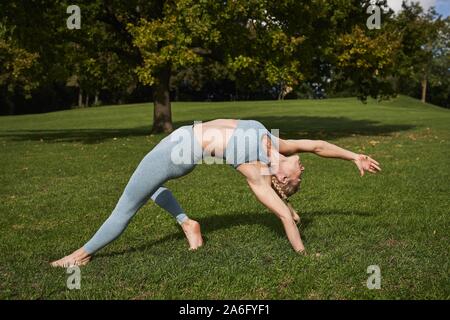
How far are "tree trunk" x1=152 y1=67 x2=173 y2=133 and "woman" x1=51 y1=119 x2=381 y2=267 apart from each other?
69.4 feet

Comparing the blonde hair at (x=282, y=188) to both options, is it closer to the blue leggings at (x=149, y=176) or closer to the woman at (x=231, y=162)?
the woman at (x=231, y=162)

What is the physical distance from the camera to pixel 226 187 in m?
11.4

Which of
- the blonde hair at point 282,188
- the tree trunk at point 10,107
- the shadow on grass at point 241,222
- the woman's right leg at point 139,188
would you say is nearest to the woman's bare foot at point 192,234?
the shadow on grass at point 241,222

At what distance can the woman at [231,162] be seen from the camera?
581 centimetres

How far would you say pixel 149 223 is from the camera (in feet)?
27.0

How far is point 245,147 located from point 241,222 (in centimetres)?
254

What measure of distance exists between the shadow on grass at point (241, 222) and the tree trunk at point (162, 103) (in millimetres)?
18890

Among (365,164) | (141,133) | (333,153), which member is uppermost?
(333,153)

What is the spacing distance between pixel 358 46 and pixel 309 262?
20349mm

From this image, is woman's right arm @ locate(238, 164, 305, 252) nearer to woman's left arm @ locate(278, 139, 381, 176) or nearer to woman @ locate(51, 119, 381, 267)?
woman @ locate(51, 119, 381, 267)

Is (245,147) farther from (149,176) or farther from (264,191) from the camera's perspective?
(149,176)

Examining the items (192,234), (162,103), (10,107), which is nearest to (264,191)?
(192,234)

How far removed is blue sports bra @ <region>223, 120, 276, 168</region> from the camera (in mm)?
5785
